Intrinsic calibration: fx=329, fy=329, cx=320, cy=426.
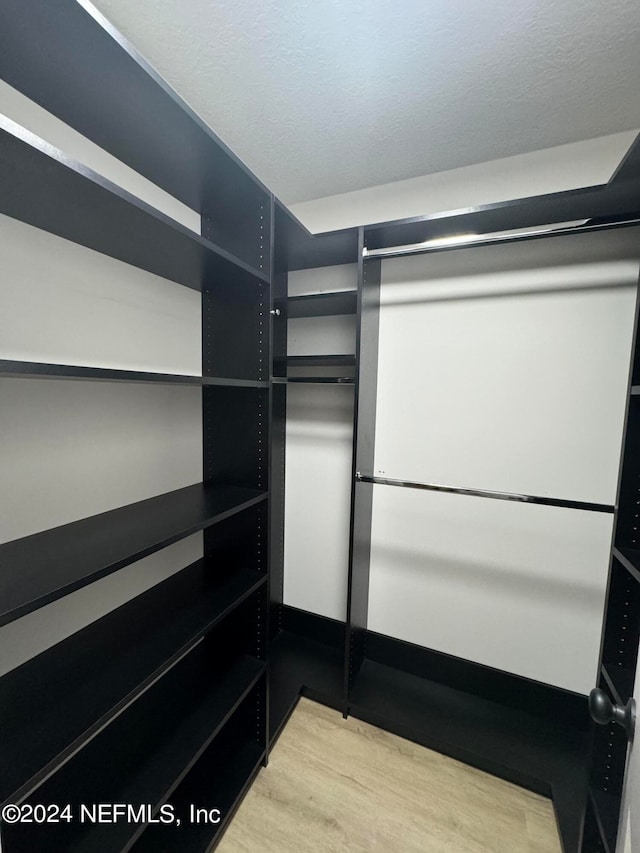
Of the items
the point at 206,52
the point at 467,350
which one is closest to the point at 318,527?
the point at 467,350

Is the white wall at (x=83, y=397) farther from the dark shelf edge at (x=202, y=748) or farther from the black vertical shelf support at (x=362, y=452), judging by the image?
the black vertical shelf support at (x=362, y=452)

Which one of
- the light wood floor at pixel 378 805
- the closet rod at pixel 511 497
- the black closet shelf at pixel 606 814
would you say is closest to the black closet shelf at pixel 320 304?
the closet rod at pixel 511 497

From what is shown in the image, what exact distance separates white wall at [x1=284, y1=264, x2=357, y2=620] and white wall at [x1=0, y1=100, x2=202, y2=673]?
0.66m

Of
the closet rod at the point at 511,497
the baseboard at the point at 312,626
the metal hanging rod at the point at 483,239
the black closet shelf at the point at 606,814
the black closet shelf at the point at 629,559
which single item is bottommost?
the baseboard at the point at 312,626

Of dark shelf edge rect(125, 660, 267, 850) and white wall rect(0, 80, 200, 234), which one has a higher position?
white wall rect(0, 80, 200, 234)

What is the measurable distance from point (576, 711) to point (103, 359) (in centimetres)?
241

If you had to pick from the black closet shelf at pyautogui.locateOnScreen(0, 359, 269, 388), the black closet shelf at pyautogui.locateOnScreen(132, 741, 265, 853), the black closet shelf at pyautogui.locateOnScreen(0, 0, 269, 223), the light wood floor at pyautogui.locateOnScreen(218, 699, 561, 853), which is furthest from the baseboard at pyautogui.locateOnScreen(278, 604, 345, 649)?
the black closet shelf at pyautogui.locateOnScreen(0, 0, 269, 223)

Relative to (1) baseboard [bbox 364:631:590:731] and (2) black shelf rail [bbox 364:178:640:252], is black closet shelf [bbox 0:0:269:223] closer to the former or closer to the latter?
(2) black shelf rail [bbox 364:178:640:252]

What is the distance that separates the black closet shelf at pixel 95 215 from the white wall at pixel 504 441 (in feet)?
3.03

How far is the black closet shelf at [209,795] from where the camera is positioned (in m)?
1.07

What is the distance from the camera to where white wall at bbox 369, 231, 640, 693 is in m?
1.36

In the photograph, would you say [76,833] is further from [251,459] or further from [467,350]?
[467,350]

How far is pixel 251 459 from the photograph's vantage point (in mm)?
1333

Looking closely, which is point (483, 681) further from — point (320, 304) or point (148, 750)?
point (320, 304)
